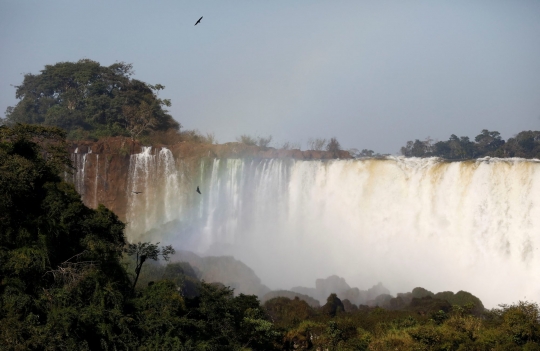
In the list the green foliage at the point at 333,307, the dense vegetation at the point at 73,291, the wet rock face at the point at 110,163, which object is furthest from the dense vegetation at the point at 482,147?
the dense vegetation at the point at 73,291

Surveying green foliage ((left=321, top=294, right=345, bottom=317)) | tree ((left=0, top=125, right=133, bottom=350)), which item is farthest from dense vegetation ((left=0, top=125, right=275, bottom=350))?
green foliage ((left=321, top=294, right=345, bottom=317))

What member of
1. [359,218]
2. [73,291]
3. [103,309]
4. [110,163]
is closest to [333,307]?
[359,218]

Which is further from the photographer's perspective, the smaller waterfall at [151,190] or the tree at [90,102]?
the tree at [90,102]

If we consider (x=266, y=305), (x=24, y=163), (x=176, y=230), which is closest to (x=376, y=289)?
(x=266, y=305)

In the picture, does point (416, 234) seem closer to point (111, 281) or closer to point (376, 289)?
point (376, 289)

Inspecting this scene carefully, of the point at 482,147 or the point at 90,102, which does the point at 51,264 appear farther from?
the point at 482,147

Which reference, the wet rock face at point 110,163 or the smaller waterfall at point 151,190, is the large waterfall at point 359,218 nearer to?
the smaller waterfall at point 151,190
